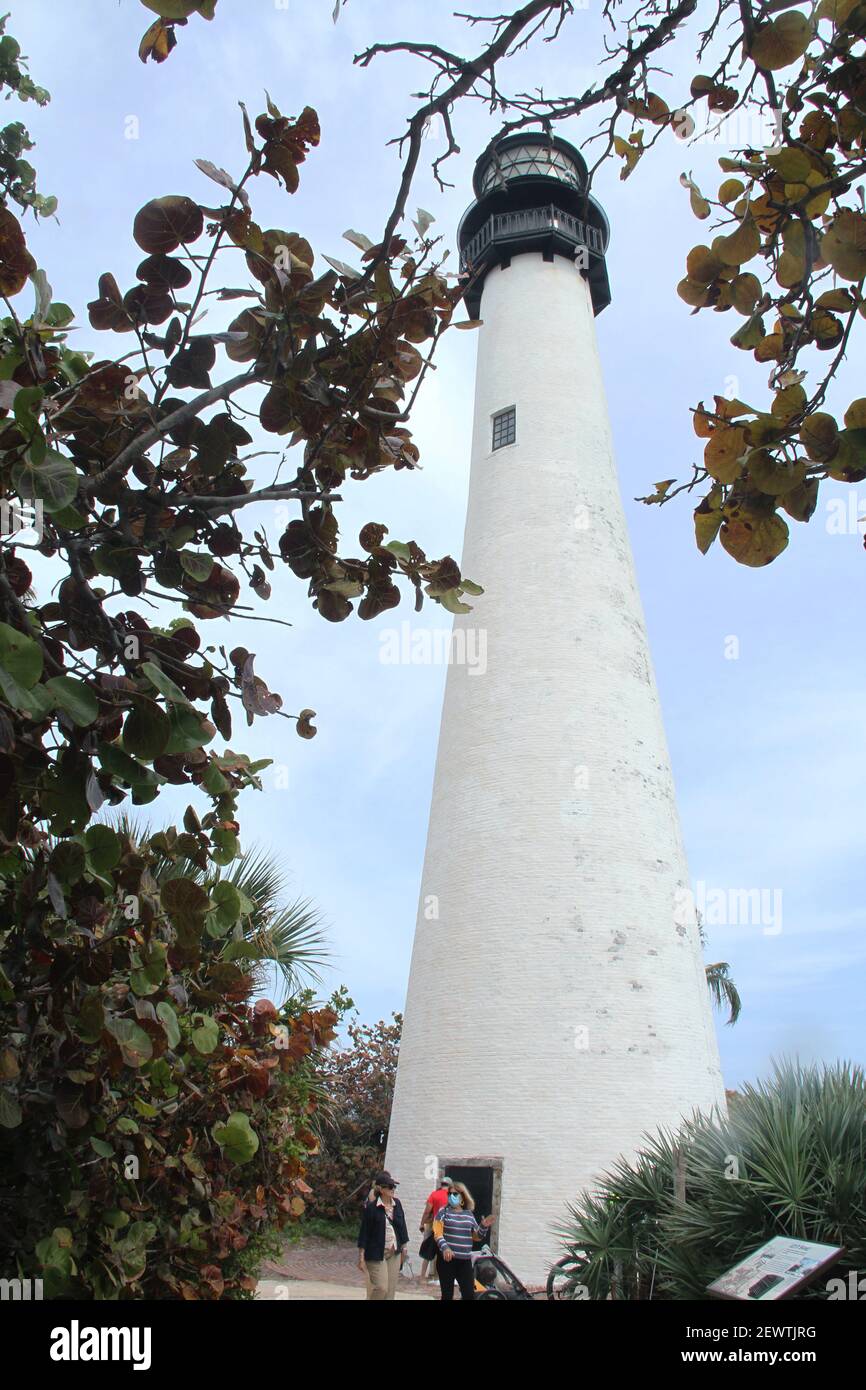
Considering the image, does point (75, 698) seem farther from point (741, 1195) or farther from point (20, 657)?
point (741, 1195)

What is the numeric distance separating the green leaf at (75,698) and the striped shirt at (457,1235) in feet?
21.8

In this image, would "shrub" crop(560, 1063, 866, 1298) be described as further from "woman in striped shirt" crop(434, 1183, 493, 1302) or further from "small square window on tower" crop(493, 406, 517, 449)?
"small square window on tower" crop(493, 406, 517, 449)

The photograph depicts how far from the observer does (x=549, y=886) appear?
1241 centimetres

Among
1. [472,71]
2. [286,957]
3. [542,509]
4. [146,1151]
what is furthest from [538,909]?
[472,71]

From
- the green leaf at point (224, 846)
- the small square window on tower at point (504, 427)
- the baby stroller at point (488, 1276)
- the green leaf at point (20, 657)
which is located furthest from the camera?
the small square window on tower at point (504, 427)

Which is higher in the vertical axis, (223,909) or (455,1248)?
(223,909)

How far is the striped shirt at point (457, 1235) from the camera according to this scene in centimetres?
763

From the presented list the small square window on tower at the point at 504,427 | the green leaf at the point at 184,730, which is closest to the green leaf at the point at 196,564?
the green leaf at the point at 184,730

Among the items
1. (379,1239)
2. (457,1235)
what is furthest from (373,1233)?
(457,1235)

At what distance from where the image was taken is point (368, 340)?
10.1 feet

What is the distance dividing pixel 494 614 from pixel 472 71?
37.6 ft

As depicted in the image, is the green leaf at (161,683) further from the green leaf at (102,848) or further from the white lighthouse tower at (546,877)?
the white lighthouse tower at (546,877)

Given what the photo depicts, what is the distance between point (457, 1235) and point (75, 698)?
22.1ft
